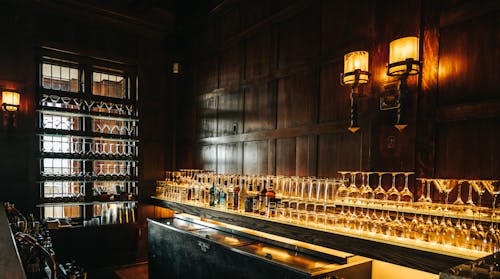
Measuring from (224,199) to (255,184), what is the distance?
504mm

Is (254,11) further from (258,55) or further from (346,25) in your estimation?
(346,25)

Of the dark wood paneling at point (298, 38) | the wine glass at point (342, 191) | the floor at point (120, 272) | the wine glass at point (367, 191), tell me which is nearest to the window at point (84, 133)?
the floor at point (120, 272)

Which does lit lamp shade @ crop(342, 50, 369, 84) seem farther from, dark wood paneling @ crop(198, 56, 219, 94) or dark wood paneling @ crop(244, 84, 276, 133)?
dark wood paneling @ crop(198, 56, 219, 94)

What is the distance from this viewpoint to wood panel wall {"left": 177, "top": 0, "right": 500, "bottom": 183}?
2426mm

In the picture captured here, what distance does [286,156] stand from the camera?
159 inches

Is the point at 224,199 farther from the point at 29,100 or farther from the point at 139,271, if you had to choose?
the point at 29,100

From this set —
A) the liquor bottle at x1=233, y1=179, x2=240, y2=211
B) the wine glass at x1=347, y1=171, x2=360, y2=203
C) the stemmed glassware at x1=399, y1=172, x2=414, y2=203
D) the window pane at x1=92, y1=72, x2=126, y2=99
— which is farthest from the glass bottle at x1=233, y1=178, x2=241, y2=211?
the window pane at x1=92, y1=72, x2=126, y2=99

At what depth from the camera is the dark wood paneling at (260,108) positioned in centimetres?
433

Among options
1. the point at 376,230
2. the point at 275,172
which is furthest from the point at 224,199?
the point at 376,230

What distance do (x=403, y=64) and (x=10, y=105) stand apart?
5.24 metres

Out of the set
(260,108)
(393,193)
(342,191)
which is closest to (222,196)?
(260,108)

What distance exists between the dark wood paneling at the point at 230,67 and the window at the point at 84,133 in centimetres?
192

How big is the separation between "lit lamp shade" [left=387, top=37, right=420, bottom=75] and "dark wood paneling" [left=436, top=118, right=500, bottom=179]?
57cm

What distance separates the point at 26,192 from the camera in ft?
16.2
